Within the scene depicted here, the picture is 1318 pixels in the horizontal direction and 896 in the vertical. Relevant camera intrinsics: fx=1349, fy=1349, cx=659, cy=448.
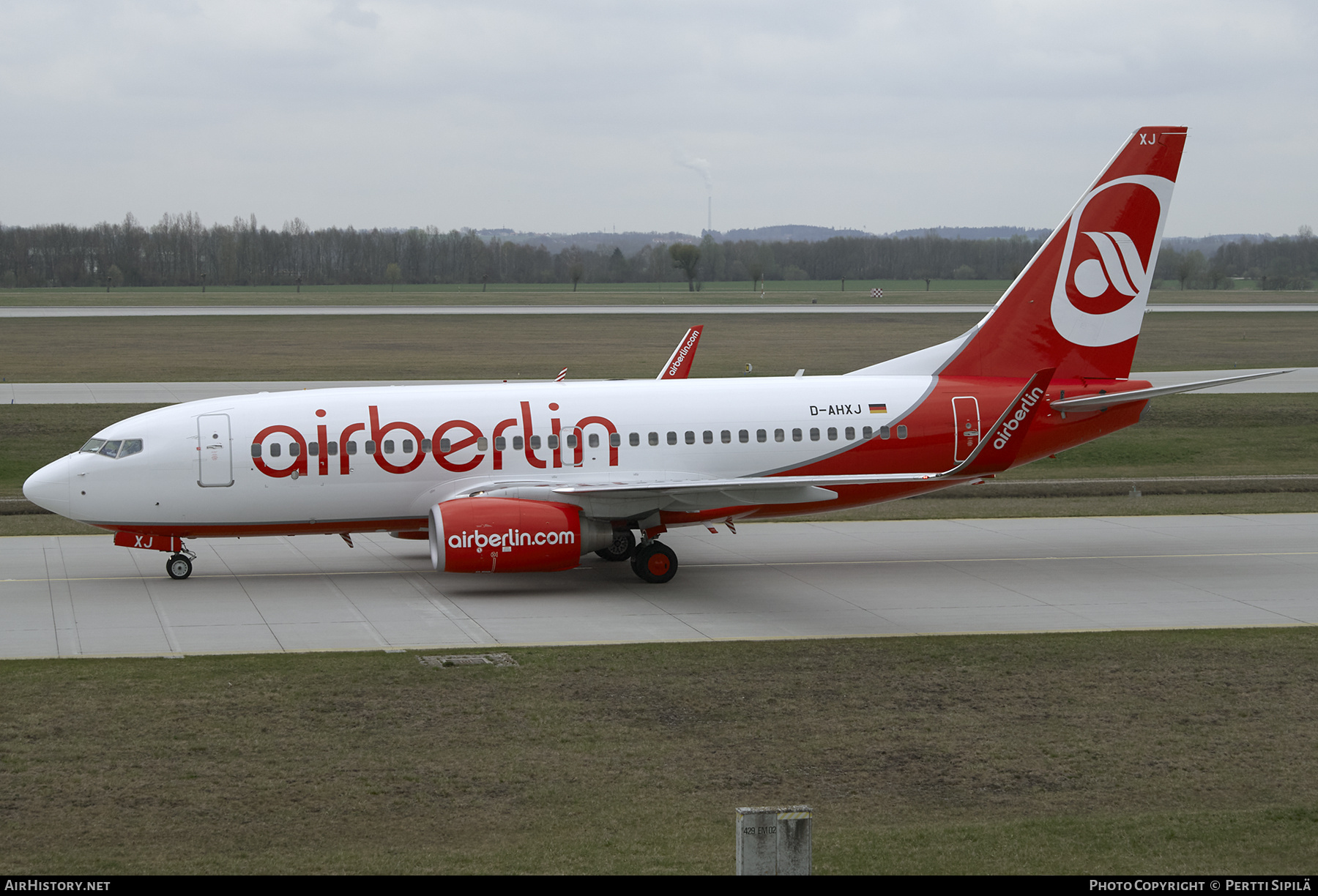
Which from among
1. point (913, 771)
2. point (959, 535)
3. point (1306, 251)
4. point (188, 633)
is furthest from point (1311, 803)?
point (1306, 251)

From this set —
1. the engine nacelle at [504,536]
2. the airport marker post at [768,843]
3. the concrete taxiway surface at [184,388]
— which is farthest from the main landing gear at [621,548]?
the concrete taxiway surface at [184,388]

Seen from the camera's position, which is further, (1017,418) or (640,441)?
(640,441)

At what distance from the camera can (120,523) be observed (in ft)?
80.5

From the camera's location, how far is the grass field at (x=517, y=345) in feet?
213

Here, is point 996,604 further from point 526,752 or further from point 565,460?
point 526,752

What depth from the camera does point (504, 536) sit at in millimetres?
23391

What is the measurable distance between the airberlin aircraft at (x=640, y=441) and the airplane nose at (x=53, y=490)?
4 cm

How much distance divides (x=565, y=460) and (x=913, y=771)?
1247cm

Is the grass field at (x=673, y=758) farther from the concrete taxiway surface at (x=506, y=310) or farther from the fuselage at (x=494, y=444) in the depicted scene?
the concrete taxiway surface at (x=506, y=310)

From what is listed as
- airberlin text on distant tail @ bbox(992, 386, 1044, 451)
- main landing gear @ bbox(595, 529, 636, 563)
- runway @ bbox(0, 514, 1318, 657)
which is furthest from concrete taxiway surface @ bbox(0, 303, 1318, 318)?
airberlin text on distant tail @ bbox(992, 386, 1044, 451)

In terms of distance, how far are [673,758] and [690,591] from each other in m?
9.81

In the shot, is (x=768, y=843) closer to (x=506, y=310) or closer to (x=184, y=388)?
(x=184, y=388)

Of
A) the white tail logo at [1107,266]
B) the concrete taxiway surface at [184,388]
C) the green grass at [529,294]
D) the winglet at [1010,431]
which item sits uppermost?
the white tail logo at [1107,266]

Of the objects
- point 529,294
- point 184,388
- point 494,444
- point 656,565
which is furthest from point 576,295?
point 656,565
